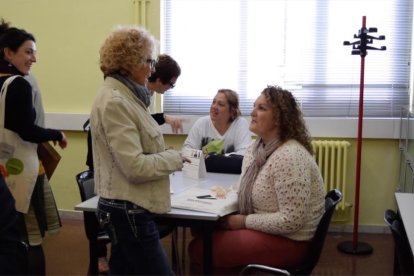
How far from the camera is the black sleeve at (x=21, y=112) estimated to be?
2.41 meters

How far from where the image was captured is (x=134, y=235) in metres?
1.70

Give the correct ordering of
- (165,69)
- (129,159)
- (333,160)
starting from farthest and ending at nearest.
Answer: (333,160)
(165,69)
(129,159)

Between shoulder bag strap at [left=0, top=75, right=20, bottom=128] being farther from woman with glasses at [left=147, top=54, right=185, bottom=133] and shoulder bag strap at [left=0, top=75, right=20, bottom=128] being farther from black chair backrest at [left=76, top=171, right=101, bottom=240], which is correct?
woman with glasses at [left=147, top=54, right=185, bottom=133]

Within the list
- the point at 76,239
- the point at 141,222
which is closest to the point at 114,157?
the point at 141,222

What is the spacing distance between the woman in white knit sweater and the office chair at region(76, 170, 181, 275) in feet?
1.42

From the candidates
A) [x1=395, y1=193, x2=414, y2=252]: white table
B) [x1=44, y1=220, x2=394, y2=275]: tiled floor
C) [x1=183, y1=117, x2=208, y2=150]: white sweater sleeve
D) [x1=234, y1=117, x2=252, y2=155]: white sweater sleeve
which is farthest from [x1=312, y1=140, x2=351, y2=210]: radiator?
[x1=395, y1=193, x2=414, y2=252]: white table

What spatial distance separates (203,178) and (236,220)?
0.73m

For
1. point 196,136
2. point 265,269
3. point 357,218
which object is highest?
point 196,136

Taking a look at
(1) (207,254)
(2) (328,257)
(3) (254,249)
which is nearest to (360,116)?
(2) (328,257)

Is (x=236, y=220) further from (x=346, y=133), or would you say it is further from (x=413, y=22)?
(x=413, y=22)

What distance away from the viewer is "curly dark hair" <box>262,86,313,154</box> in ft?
7.04

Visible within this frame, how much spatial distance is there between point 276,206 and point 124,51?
887mm

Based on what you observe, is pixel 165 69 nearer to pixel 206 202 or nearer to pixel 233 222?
pixel 206 202

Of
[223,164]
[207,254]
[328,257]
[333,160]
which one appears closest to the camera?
[207,254]
